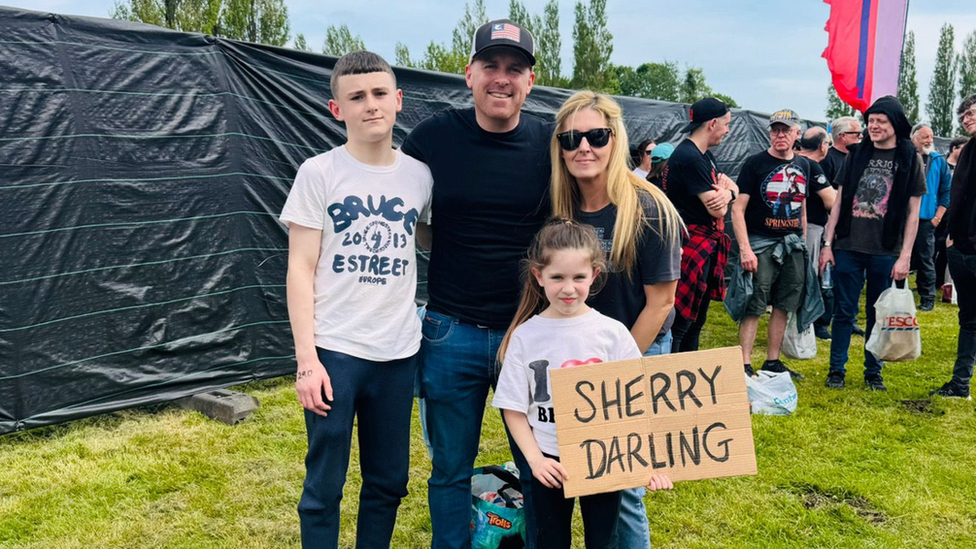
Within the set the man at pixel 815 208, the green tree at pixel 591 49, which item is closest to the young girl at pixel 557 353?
the man at pixel 815 208

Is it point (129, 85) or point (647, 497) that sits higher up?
point (129, 85)

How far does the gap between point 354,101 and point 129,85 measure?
3062 millimetres

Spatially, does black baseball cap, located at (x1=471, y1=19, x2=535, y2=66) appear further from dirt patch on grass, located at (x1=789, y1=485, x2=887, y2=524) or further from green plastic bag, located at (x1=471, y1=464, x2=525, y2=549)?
dirt patch on grass, located at (x1=789, y1=485, x2=887, y2=524)

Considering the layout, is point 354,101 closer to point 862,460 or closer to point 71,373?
point 71,373

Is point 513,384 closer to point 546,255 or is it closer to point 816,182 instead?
point 546,255

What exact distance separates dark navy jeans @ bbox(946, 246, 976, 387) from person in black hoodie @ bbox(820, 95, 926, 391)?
1.17 feet

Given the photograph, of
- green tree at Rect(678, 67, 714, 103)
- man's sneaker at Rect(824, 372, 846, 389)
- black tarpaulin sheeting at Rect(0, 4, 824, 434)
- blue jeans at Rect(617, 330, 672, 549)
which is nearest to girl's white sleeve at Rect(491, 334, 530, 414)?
blue jeans at Rect(617, 330, 672, 549)

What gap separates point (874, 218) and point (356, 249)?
4.42 metres

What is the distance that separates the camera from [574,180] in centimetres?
222

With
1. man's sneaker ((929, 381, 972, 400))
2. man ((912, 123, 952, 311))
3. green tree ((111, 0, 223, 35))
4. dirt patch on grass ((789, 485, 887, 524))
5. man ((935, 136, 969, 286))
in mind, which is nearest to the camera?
dirt patch on grass ((789, 485, 887, 524))

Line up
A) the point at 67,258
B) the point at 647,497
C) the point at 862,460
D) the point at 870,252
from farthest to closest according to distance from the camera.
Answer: the point at 870,252
the point at 67,258
the point at 862,460
the point at 647,497

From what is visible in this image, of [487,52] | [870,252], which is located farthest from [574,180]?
[870,252]

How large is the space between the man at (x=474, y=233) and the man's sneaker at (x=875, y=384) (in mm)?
4113

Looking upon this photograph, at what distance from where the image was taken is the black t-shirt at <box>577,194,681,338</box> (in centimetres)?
212
